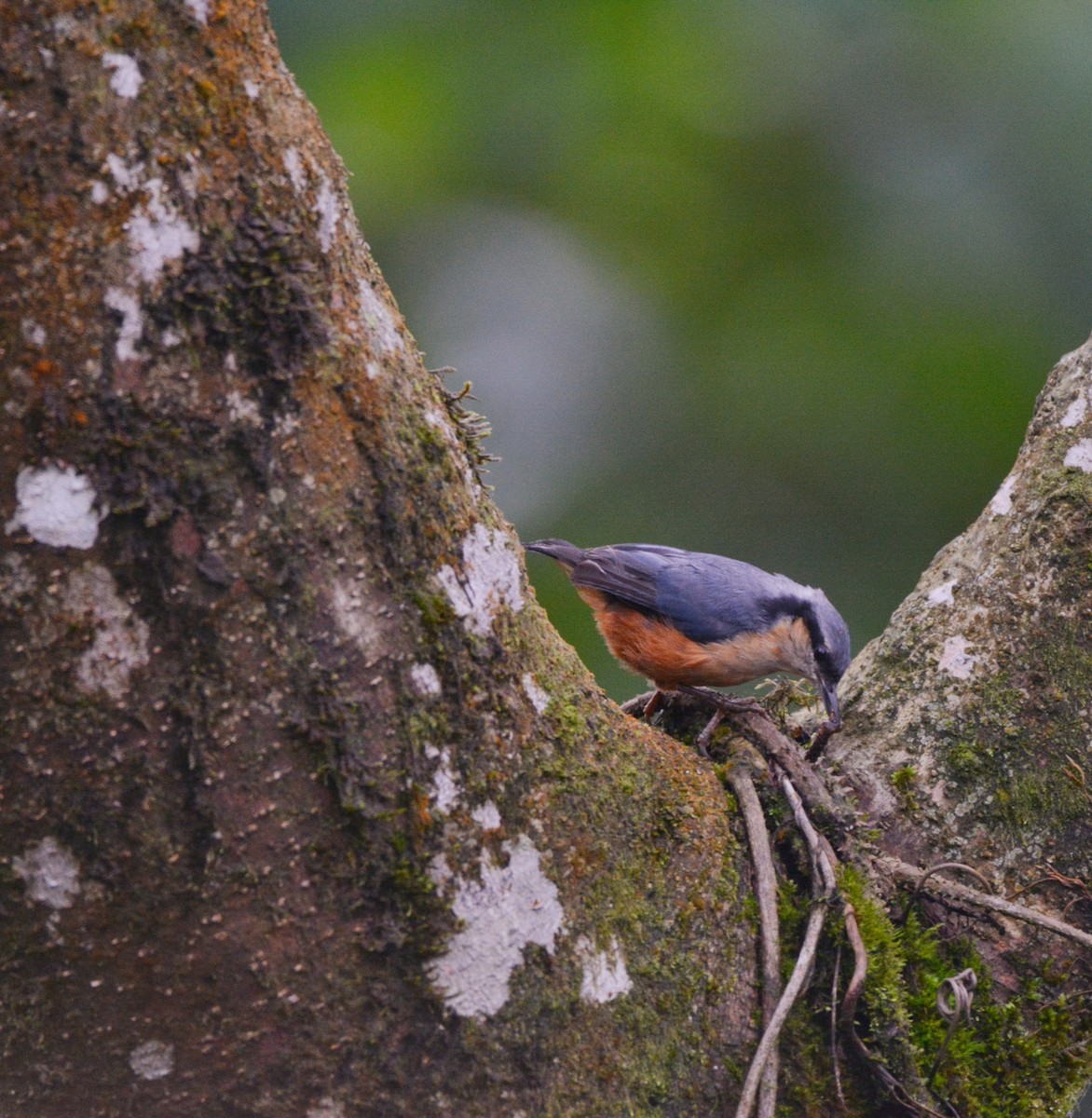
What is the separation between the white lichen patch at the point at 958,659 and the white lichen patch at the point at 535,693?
3.47ft

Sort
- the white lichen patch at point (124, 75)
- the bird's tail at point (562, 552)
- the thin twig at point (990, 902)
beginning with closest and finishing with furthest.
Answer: the white lichen patch at point (124, 75) → the thin twig at point (990, 902) → the bird's tail at point (562, 552)

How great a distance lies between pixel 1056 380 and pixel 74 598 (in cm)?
220

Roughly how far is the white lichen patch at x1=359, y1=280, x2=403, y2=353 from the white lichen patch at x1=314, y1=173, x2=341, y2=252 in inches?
3.6

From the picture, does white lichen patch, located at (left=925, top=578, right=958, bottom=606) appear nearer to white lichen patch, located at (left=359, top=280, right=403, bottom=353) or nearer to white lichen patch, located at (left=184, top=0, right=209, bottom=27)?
white lichen patch, located at (left=359, top=280, right=403, bottom=353)

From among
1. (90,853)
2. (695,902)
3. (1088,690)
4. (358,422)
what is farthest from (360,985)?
(1088,690)

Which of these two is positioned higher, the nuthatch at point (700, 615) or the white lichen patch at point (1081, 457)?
the nuthatch at point (700, 615)

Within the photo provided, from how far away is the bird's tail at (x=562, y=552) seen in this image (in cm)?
438

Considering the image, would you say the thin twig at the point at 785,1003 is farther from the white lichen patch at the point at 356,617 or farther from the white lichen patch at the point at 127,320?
the white lichen patch at the point at 127,320

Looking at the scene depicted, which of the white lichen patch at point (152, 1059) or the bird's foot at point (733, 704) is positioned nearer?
the white lichen patch at point (152, 1059)

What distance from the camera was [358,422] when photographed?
1607 millimetres

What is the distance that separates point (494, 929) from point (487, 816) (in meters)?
0.16

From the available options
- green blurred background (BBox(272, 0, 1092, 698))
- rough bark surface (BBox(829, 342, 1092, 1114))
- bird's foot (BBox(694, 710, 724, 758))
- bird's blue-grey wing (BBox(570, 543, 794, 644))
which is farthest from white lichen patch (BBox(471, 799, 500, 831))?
green blurred background (BBox(272, 0, 1092, 698))

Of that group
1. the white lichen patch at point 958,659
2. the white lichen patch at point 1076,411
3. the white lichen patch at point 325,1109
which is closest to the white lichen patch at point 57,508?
the white lichen patch at point 325,1109

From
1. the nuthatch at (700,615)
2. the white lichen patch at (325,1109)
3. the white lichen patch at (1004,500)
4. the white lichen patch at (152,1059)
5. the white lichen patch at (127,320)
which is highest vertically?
the nuthatch at (700,615)
